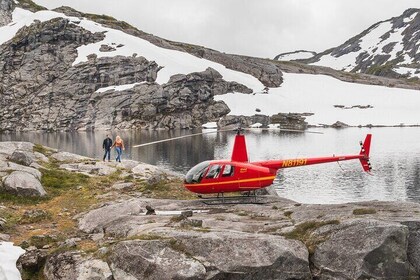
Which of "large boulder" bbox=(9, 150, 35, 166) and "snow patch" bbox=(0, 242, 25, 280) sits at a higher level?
"large boulder" bbox=(9, 150, 35, 166)

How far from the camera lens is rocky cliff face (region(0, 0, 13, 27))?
15625cm

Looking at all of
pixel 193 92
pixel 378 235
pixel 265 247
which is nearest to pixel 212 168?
pixel 265 247

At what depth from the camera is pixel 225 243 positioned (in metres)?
12.8

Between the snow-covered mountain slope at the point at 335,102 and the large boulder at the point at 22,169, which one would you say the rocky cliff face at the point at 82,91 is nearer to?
the snow-covered mountain slope at the point at 335,102

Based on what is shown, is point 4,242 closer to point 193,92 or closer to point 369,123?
point 193,92

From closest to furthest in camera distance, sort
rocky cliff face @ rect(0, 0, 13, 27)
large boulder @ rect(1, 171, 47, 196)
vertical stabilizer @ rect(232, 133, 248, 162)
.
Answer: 1. large boulder @ rect(1, 171, 47, 196)
2. vertical stabilizer @ rect(232, 133, 248, 162)
3. rocky cliff face @ rect(0, 0, 13, 27)

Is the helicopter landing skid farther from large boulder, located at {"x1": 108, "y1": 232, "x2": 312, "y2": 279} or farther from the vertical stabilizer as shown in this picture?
large boulder, located at {"x1": 108, "y1": 232, "x2": 312, "y2": 279}

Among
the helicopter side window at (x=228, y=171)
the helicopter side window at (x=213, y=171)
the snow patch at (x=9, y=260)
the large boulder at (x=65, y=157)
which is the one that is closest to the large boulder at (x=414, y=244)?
the helicopter side window at (x=228, y=171)

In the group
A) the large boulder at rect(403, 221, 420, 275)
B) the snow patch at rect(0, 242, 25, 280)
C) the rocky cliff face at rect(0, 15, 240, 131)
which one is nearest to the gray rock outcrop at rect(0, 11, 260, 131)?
the rocky cliff face at rect(0, 15, 240, 131)

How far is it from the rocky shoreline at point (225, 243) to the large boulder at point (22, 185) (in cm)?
306

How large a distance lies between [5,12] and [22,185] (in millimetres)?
162548

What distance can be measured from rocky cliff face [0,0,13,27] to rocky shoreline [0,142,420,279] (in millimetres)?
163117

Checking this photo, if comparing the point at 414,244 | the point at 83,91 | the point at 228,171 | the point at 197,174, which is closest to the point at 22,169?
the point at 197,174

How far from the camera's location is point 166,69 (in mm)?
130500
